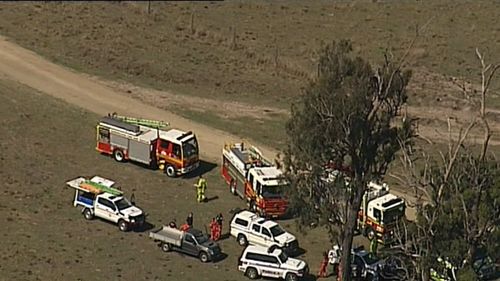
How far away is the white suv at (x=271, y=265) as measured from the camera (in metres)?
53.8

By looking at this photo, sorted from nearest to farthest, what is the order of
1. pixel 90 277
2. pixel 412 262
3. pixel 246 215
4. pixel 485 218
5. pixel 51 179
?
pixel 485 218 < pixel 412 262 < pixel 90 277 < pixel 246 215 < pixel 51 179

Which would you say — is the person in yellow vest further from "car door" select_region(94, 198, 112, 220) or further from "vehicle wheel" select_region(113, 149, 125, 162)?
"vehicle wheel" select_region(113, 149, 125, 162)

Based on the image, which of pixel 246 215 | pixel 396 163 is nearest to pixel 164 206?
pixel 246 215

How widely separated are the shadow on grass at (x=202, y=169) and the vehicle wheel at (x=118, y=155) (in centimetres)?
426

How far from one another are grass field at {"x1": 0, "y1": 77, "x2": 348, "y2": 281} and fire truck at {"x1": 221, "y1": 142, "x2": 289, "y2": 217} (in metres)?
0.80

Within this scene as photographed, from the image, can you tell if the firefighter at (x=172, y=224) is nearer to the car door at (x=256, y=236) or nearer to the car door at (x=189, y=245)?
the car door at (x=189, y=245)

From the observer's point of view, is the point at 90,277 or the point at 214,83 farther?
the point at 214,83

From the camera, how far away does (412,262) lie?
42750 millimetres

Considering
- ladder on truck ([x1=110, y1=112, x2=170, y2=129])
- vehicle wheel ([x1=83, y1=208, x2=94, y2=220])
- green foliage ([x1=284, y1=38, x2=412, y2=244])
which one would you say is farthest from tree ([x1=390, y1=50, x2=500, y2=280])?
ladder on truck ([x1=110, y1=112, x2=170, y2=129])

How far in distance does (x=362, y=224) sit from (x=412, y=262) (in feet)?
55.6

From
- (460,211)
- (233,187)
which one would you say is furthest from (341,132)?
(233,187)

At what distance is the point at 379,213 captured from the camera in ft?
193

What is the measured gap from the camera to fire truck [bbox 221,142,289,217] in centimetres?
6091

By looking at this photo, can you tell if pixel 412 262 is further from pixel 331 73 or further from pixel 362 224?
pixel 362 224
